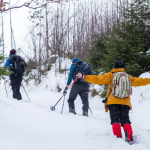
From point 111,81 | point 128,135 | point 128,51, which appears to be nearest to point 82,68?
point 111,81

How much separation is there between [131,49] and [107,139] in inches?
189

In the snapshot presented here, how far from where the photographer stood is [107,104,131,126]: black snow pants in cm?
342

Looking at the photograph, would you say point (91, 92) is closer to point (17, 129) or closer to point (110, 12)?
point (17, 129)

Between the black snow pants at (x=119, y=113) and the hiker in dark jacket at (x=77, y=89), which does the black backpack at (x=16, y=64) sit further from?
the black snow pants at (x=119, y=113)

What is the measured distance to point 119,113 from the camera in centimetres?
353

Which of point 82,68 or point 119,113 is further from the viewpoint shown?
point 82,68

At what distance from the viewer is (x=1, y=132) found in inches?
104

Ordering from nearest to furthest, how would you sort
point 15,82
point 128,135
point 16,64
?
point 128,135 → point 16,64 → point 15,82

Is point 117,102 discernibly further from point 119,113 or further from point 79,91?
point 79,91

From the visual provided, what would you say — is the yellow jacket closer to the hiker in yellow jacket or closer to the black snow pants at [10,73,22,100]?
the hiker in yellow jacket

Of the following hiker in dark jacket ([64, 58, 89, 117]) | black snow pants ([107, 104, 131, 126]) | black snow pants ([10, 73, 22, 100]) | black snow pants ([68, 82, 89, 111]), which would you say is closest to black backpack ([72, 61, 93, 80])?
hiker in dark jacket ([64, 58, 89, 117])

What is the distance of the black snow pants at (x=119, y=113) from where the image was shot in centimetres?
342

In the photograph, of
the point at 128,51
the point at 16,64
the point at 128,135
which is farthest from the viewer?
the point at 128,51

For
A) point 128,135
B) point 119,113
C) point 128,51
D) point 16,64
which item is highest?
point 128,51
